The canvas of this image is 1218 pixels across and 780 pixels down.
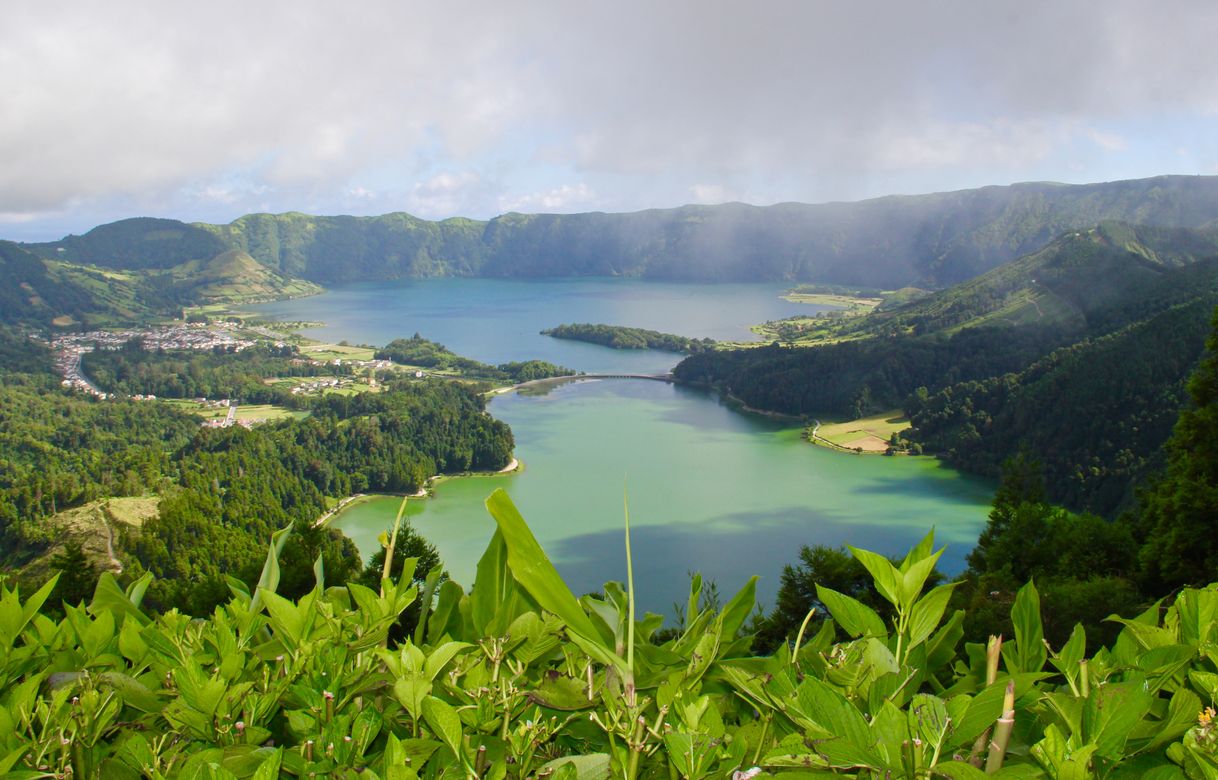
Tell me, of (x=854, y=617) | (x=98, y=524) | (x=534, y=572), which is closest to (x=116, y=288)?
(x=98, y=524)

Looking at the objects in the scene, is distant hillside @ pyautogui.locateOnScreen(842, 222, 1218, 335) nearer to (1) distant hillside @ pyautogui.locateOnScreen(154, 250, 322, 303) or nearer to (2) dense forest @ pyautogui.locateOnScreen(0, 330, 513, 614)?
(2) dense forest @ pyautogui.locateOnScreen(0, 330, 513, 614)

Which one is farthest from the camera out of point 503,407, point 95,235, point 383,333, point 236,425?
point 95,235

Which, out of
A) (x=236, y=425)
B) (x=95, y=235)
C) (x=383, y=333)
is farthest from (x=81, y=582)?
(x=95, y=235)

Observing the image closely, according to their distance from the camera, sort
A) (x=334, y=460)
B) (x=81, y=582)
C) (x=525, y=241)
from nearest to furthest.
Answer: (x=81, y=582) < (x=334, y=460) < (x=525, y=241)

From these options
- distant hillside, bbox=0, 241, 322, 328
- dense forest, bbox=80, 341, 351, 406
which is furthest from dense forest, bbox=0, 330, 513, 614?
distant hillside, bbox=0, 241, 322, 328

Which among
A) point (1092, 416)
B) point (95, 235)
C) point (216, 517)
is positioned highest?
point (95, 235)

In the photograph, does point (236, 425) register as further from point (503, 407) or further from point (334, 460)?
point (503, 407)
